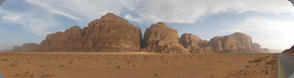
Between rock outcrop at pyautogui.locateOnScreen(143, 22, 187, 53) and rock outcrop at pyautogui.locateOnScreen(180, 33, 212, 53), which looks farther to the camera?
rock outcrop at pyautogui.locateOnScreen(180, 33, 212, 53)

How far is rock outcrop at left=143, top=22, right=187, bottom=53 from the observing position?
4031 inches

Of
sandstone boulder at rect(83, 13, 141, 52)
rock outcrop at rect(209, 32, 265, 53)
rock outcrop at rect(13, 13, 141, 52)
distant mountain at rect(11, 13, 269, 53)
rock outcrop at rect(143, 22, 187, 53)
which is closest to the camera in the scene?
sandstone boulder at rect(83, 13, 141, 52)

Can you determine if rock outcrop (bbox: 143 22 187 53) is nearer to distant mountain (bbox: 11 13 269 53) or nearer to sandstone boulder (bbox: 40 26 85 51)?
distant mountain (bbox: 11 13 269 53)

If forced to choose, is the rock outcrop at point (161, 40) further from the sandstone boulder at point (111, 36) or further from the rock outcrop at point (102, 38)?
the sandstone boulder at point (111, 36)

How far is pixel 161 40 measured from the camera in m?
107

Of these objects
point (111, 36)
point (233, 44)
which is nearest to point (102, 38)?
point (111, 36)

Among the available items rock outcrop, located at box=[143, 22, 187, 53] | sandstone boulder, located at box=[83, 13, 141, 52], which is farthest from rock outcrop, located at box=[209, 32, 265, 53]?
sandstone boulder, located at box=[83, 13, 141, 52]

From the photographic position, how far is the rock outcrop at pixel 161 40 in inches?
4031

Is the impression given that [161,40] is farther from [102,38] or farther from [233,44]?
[233,44]

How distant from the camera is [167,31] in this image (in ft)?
379

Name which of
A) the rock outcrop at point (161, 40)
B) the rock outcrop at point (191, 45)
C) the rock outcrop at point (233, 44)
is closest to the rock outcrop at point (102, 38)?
the rock outcrop at point (161, 40)

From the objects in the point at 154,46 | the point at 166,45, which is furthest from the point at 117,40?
the point at 166,45

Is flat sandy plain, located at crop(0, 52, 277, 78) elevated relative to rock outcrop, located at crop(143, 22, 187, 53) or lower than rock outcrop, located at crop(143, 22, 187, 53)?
lower

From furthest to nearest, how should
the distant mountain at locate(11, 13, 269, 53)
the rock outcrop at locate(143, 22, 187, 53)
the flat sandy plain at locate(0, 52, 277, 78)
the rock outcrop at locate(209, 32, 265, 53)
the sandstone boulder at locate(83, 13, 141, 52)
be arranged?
the rock outcrop at locate(209, 32, 265, 53) < the rock outcrop at locate(143, 22, 187, 53) < the distant mountain at locate(11, 13, 269, 53) < the sandstone boulder at locate(83, 13, 141, 52) < the flat sandy plain at locate(0, 52, 277, 78)
